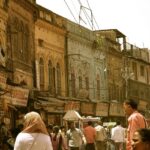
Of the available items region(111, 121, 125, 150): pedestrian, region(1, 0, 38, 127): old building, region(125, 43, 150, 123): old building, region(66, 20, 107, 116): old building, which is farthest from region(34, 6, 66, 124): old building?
region(125, 43, 150, 123): old building

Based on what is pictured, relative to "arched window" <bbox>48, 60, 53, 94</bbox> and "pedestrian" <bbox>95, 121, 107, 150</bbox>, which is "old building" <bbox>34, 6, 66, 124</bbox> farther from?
"pedestrian" <bbox>95, 121, 107, 150</bbox>

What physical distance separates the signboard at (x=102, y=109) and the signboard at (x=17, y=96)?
52.8 feet

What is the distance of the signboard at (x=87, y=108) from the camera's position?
40037 millimetres

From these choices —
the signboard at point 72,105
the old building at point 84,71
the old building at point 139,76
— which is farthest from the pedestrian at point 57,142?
the old building at point 139,76

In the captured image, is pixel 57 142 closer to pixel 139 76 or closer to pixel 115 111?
pixel 115 111

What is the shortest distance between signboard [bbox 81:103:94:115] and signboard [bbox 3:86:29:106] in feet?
40.4

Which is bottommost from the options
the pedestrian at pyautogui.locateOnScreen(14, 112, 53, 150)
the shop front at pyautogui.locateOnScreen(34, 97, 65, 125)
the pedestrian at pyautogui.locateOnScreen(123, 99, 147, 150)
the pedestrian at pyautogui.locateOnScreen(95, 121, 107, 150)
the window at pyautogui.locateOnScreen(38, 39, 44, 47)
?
the pedestrian at pyautogui.locateOnScreen(95, 121, 107, 150)

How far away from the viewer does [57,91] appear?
123ft

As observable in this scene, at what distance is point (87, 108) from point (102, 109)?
402 cm

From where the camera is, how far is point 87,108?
135ft

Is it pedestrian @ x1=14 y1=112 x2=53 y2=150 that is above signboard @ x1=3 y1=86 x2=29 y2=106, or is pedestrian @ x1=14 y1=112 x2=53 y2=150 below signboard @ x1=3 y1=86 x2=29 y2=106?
below

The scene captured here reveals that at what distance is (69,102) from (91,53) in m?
9.36

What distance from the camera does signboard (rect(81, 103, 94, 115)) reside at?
4004 cm

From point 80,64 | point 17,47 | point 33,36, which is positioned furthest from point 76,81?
point 17,47
